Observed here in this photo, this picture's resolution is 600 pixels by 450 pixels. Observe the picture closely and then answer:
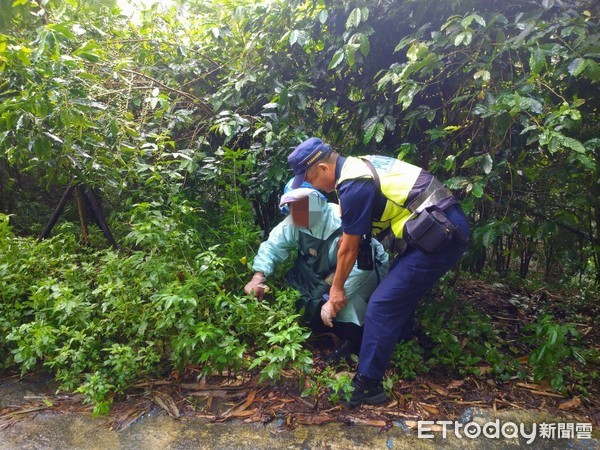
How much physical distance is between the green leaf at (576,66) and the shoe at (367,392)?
195 cm

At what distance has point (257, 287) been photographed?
267 centimetres

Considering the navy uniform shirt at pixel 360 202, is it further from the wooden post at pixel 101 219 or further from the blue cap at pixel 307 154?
the wooden post at pixel 101 219

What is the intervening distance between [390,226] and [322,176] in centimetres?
50

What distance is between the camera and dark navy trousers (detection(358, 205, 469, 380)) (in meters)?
2.34

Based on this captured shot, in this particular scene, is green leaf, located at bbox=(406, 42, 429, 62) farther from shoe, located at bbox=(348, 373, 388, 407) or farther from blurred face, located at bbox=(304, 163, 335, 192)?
shoe, located at bbox=(348, 373, 388, 407)

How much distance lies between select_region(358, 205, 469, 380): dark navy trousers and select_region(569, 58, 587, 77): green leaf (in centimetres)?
90

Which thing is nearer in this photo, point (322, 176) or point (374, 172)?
point (374, 172)

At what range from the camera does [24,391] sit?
2551mm

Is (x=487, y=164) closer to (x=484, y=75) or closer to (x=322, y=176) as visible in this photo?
(x=484, y=75)

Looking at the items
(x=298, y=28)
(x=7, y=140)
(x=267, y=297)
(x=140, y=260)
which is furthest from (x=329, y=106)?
(x=7, y=140)

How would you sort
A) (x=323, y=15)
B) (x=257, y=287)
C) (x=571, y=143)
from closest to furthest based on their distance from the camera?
(x=571, y=143)
(x=257, y=287)
(x=323, y=15)

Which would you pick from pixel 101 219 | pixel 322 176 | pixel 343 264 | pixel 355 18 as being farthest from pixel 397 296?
pixel 101 219

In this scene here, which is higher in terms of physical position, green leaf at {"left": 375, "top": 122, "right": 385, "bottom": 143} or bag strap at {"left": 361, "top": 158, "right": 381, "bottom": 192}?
green leaf at {"left": 375, "top": 122, "right": 385, "bottom": 143}

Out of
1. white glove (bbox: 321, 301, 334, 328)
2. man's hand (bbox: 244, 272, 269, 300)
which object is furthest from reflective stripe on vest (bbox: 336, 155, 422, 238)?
man's hand (bbox: 244, 272, 269, 300)
